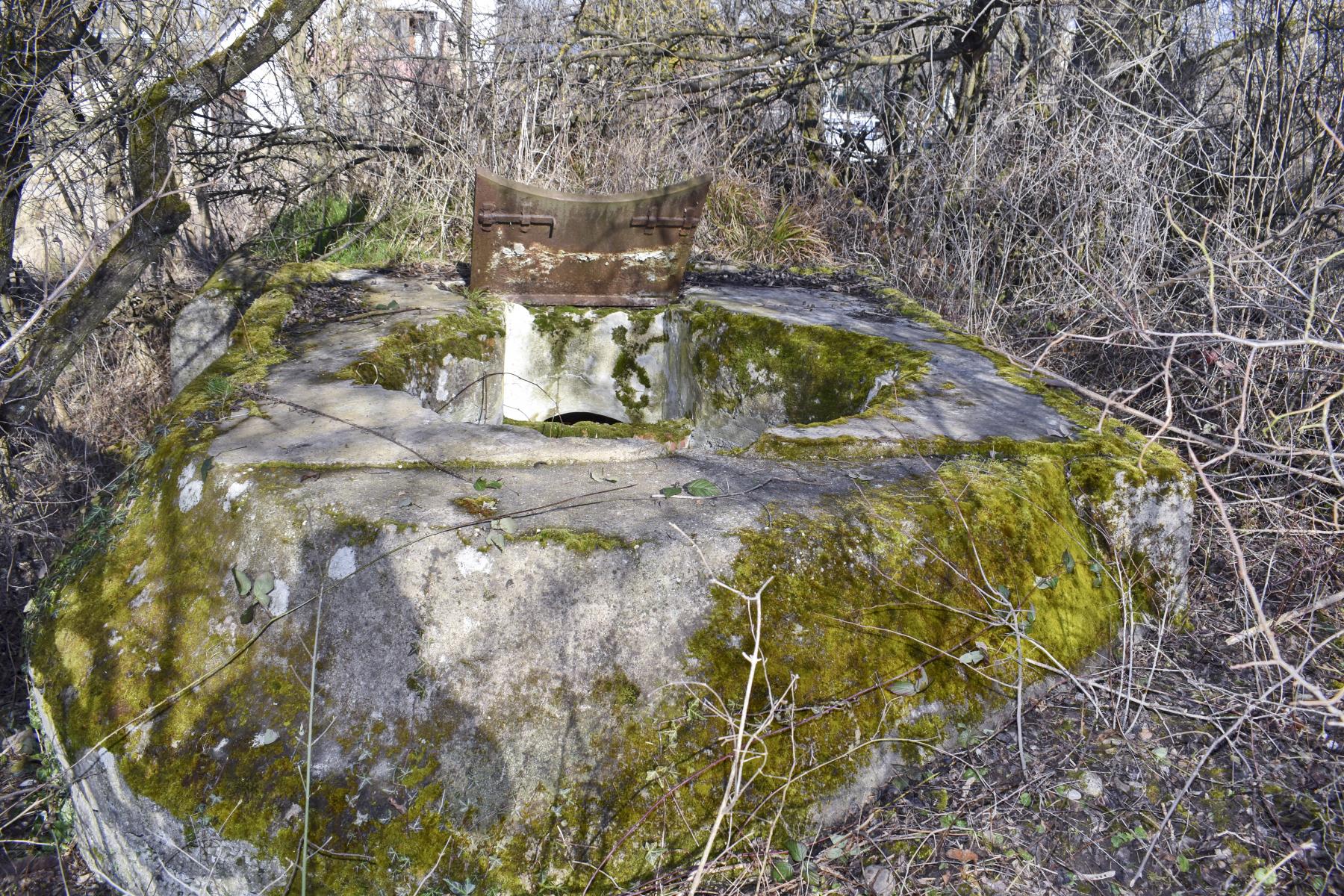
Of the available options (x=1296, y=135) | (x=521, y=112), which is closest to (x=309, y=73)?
(x=521, y=112)

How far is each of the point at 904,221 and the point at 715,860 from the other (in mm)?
6058

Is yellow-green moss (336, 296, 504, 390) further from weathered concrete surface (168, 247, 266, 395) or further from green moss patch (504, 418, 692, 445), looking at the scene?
weathered concrete surface (168, 247, 266, 395)

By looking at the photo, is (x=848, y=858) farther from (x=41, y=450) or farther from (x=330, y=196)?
(x=330, y=196)

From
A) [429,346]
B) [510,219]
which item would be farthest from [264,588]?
[510,219]

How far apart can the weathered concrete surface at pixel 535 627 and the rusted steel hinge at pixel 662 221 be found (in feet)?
7.40

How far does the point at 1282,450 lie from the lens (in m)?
2.39

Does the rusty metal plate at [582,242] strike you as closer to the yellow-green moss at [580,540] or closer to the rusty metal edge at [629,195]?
the rusty metal edge at [629,195]

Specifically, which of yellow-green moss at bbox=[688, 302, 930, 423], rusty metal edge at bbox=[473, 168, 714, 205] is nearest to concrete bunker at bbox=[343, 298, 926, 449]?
yellow-green moss at bbox=[688, 302, 930, 423]

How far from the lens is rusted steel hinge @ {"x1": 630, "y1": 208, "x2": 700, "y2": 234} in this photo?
4895mm

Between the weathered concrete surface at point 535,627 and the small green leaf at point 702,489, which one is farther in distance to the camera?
the small green leaf at point 702,489

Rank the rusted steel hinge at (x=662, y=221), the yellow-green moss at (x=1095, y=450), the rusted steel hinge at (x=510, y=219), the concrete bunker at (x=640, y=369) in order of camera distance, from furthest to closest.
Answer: the rusted steel hinge at (x=662, y=221)
the rusted steel hinge at (x=510, y=219)
the concrete bunker at (x=640, y=369)
the yellow-green moss at (x=1095, y=450)

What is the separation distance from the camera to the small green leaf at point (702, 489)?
2.58 metres

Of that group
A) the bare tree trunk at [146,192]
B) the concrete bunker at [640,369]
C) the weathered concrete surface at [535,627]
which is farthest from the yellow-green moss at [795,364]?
the bare tree trunk at [146,192]

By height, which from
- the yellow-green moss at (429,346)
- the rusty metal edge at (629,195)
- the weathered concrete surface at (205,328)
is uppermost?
the rusty metal edge at (629,195)
